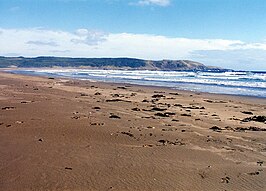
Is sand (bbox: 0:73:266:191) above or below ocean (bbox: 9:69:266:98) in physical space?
above

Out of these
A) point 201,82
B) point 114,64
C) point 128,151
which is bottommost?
point 114,64

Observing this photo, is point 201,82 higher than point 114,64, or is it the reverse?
point 201,82

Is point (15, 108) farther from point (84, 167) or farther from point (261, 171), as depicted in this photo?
point (261, 171)

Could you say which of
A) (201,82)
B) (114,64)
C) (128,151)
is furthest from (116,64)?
(128,151)

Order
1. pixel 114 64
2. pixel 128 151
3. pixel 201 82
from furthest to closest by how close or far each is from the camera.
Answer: pixel 114 64, pixel 201 82, pixel 128 151

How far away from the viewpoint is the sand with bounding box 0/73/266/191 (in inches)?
316

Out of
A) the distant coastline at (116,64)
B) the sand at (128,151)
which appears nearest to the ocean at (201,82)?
the sand at (128,151)

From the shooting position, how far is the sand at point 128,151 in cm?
802

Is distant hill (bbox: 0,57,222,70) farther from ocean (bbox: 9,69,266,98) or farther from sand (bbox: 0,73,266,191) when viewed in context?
sand (bbox: 0,73,266,191)

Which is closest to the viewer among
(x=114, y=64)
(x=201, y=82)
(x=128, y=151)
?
(x=128, y=151)

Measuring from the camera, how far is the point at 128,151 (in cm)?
1042

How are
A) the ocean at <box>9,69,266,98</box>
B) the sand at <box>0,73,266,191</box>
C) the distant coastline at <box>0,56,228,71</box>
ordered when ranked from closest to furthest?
the sand at <box>0,73,266,191</box> < the ocean at <box>9,69,266,98</box> < the distant coastline at <box>0,56,228,71</box>

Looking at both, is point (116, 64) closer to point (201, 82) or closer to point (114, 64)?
point (114, 64)

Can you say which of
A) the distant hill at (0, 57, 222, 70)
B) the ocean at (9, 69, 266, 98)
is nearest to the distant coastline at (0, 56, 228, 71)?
the distant hill at (0, 57, 222, 70)
